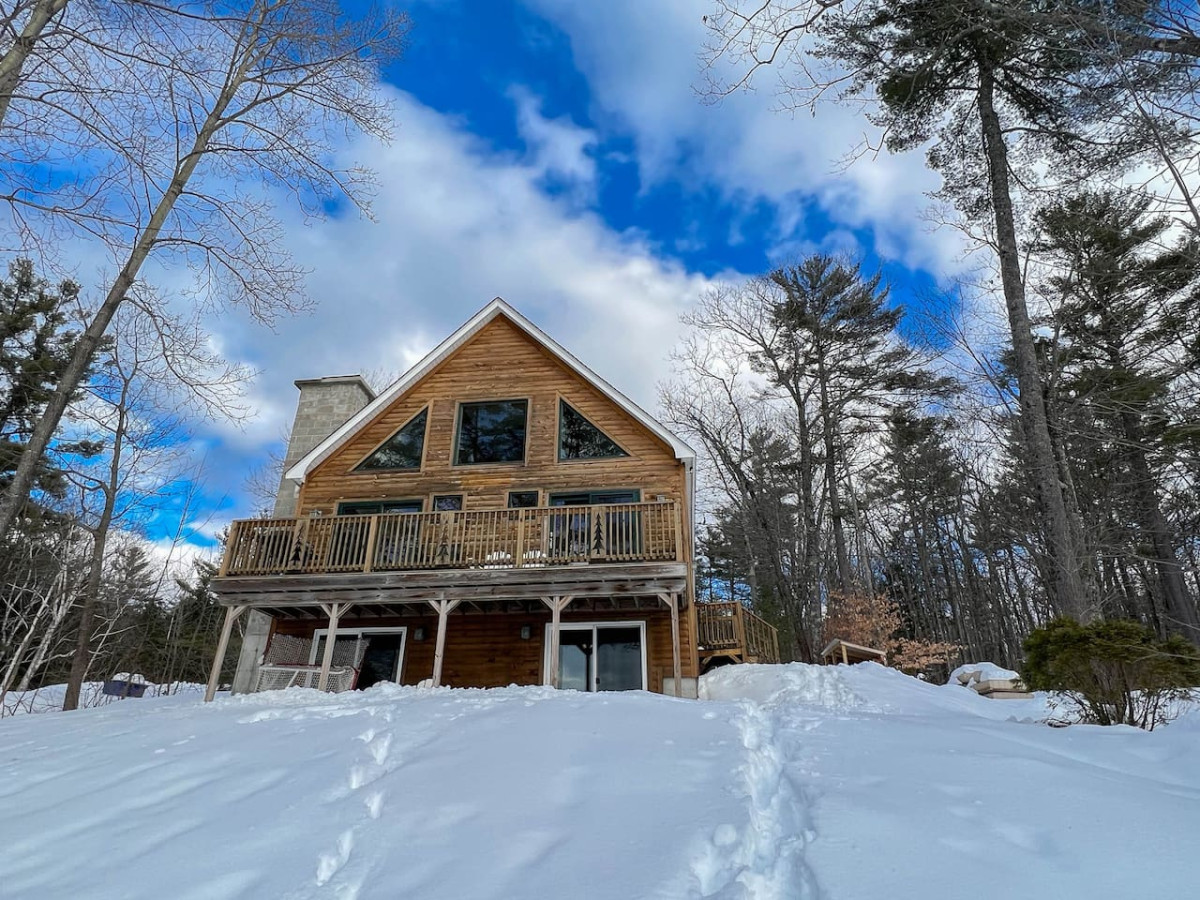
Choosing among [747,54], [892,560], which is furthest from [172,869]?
[892,560]

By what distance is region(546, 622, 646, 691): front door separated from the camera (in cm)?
1052

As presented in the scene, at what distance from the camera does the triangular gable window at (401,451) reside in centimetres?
1228

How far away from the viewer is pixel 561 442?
474 inches

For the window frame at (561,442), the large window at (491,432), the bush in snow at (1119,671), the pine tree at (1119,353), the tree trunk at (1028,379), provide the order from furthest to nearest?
the large window at (491,432)
the window frame at (561,442)
the tree trunk at (1028,379)
the pine tree at (1119,353)
the bush in snow at (1119,671)

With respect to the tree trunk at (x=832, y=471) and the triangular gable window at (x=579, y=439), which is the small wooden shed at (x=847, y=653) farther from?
the triangular gable window at (x=579, y=439)

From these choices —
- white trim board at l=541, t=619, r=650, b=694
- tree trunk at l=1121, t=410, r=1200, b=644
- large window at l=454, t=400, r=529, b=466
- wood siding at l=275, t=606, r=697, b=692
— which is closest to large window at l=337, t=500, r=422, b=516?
large window at l=454, t=400, r=529, b=466

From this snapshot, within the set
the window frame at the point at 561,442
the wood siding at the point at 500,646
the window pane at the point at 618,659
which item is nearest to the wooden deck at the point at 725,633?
the wood siding at the point at 500,646

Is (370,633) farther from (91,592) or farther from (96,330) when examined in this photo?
(96,330)

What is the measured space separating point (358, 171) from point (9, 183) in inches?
129

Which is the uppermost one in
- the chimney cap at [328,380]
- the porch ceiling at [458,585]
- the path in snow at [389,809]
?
the chimney cap at [328,380]

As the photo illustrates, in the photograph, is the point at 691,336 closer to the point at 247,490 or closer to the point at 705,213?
the point at 705,213

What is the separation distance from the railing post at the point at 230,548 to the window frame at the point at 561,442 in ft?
17.1

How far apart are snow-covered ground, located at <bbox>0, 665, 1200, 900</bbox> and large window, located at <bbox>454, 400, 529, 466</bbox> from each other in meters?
7.11

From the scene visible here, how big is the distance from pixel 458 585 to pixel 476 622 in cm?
168
